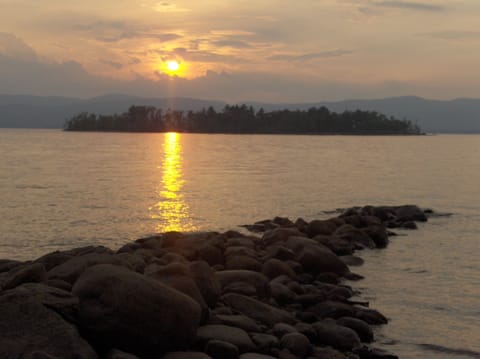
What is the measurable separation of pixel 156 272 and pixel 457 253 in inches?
504

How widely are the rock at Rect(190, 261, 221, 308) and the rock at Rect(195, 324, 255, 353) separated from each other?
1.01 meters

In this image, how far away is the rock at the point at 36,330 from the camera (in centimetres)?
770

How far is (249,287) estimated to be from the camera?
12.5 metres

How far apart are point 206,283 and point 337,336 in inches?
92.3

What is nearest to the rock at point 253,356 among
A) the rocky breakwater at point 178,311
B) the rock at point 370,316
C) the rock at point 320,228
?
the rocky breakwater at point 178,311

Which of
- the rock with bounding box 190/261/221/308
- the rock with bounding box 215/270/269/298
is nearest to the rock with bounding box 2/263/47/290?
the rock with bounding box 190/261/221/308

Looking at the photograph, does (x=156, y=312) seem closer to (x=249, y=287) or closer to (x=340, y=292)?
(x=249, y=287)

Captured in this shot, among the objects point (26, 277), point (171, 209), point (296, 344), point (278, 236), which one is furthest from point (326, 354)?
point (171, 209)

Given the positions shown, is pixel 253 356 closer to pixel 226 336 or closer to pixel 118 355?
pixel 226 336

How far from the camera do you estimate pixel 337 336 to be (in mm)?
10656

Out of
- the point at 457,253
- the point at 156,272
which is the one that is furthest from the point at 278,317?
the point at 457,253

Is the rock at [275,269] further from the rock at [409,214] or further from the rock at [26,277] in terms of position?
the rock at [409,214]

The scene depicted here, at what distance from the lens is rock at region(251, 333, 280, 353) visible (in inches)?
377

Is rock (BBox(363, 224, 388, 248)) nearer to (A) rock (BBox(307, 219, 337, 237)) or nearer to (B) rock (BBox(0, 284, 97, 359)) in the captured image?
(A) rock (BBox(307, 219, 337, 237))
